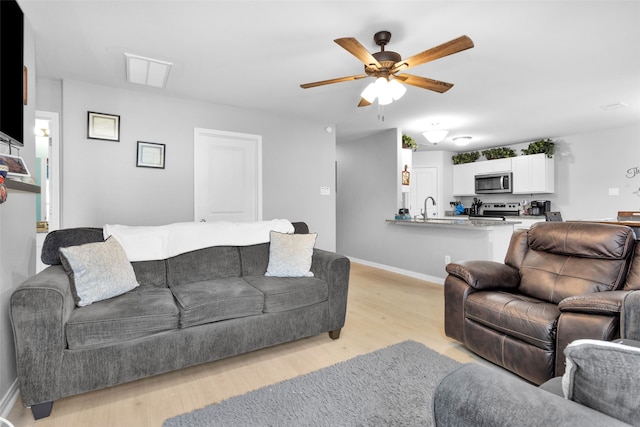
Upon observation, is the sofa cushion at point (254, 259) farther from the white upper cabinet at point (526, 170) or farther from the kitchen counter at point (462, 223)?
the white upper cabinet at point (526, 170)

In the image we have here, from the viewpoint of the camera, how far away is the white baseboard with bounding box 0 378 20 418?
1694mm

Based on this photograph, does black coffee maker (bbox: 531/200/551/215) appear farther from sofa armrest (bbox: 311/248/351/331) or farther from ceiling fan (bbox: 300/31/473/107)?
sofa armrest (bbox: 311/248/351/331)

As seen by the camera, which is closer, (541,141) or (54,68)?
(54,68)

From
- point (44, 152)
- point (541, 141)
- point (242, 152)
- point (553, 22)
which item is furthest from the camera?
point (541, 141)

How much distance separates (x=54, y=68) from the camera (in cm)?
301

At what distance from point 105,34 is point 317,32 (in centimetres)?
159

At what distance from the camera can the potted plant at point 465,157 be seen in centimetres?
706

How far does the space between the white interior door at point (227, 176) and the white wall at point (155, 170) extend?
3.5 inches

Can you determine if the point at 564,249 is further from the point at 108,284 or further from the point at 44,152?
the point at 44,152

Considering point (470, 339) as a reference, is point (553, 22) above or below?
above

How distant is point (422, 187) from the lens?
293 inches

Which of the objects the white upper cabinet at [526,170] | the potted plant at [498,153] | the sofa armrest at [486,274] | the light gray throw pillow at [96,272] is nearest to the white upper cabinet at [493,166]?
the white upper cabinet at [526,170]

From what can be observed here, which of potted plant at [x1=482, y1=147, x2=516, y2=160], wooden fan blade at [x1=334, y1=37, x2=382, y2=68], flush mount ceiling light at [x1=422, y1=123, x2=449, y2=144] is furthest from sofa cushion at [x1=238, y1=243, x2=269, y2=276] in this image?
potted plant at [x1=482, y1=147, x2=516, y2=160]

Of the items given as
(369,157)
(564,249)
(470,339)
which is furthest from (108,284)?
(369,157)
